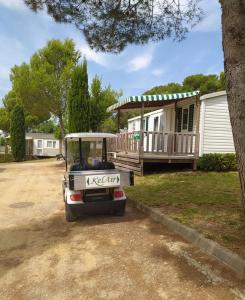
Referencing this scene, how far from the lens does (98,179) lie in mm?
6371

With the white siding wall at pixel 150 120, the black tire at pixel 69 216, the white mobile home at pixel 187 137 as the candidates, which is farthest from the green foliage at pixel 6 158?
the black tire at pixel 69 216

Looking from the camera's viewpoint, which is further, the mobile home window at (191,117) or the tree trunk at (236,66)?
the mobile home window at (191,117)

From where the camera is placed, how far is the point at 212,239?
4.95m

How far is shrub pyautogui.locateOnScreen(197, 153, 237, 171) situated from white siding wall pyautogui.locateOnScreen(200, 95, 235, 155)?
1.91ft

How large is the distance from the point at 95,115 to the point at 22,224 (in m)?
18.4

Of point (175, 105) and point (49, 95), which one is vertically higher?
point (49, 95)

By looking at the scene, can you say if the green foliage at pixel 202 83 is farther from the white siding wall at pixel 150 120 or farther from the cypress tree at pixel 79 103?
the cypress tree at pixel 79 103

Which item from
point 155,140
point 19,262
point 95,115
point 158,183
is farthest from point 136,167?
point 95,115

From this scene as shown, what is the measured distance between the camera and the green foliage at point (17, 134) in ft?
104

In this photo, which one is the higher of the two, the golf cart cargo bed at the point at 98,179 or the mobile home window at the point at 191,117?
the mobile home window at the point at 191,117

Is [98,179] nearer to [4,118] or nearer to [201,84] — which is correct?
[201,84]

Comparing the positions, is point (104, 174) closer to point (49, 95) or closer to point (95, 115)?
Answer: point (95, 115)

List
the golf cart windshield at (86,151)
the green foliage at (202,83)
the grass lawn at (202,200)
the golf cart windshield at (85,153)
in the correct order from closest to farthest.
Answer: the grass lawn at (202,200) → the golf cart windshield at (86,151) → the golf cart windshield at (85,153) → the green foliage at (202,83)

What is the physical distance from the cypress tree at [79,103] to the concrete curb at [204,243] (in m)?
14.4
